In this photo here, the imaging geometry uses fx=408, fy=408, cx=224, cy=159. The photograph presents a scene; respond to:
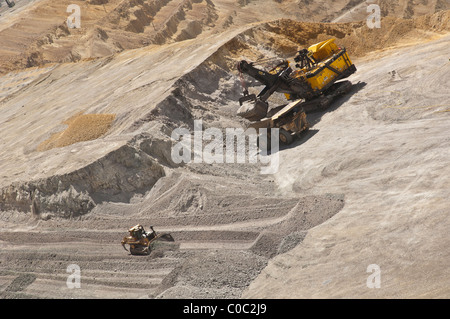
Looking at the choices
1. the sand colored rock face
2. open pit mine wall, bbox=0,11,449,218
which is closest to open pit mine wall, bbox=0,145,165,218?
open pit mine wall, bbox=0,11,449,218

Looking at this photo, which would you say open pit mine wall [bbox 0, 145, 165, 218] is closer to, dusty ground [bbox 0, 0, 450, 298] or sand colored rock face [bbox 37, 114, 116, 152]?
dusty ground [bbox 0, 0, 450, 298]

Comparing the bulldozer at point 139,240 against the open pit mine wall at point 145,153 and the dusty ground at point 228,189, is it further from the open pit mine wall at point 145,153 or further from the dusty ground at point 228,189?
the open pit mine wall at point 145,153

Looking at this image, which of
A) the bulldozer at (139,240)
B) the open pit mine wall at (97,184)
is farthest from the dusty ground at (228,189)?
the bulldozer at (139,240)

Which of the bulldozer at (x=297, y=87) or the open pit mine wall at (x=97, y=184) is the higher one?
the bulldozer at (x=297, y=87)

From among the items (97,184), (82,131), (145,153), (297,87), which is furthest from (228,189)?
(82,131)

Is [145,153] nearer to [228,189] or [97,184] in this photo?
[97,184]

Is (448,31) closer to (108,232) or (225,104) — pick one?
(225,104)

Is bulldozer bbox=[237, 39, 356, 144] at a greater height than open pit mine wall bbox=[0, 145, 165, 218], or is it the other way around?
bulldozer bbox=[237, 39, 356, 144]
